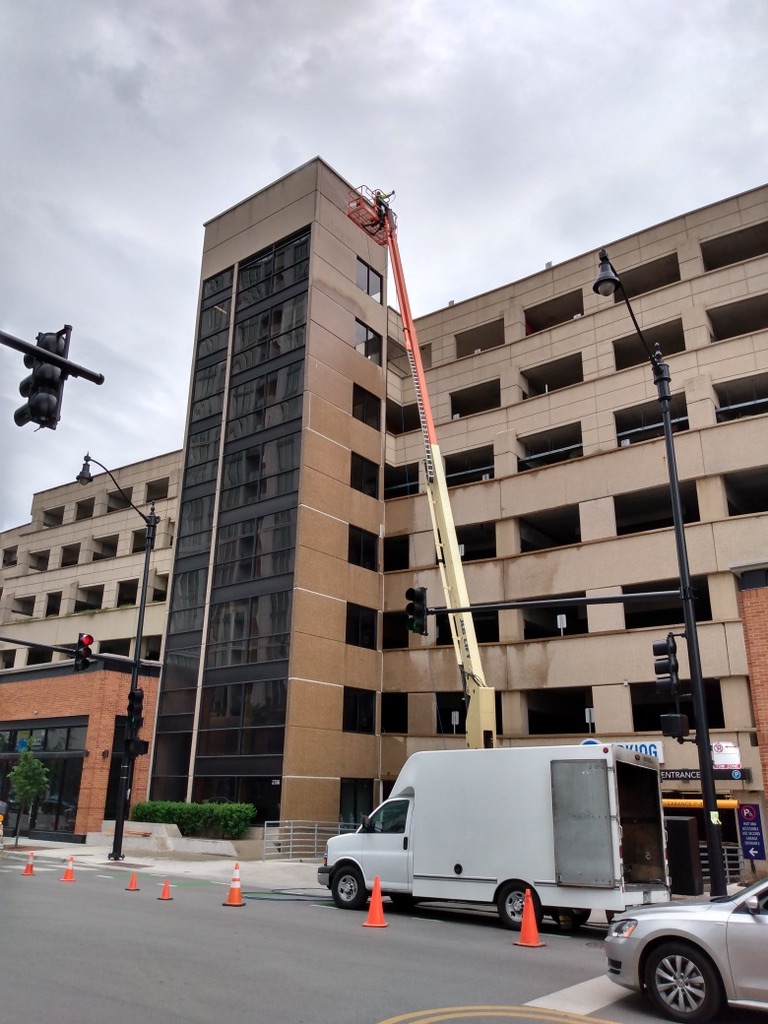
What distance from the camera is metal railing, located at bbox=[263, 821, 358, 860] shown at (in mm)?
28438

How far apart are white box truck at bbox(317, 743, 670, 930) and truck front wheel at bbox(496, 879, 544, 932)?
2 cm

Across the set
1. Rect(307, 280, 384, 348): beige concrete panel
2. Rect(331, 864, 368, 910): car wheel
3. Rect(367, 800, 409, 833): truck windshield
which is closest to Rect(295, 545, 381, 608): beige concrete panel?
Rect(307, 280, 384, 348): beige concrete panel

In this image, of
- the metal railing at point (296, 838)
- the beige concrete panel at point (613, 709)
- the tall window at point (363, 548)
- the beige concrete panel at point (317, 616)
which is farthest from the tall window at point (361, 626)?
the beige concrete panel at point (613, 709)

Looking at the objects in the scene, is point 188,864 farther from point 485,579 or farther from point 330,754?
point 485,579

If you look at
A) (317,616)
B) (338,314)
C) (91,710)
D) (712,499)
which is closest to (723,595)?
(712,499)

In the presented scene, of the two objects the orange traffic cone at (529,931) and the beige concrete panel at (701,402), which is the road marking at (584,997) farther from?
the beige concrete panel at (701,402)

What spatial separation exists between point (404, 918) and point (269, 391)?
25642 mm

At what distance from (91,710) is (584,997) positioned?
29755 mm

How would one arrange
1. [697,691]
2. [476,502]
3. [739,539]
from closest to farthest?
[697,691]
[739,539]
[476,502]

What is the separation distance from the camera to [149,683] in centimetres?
3681

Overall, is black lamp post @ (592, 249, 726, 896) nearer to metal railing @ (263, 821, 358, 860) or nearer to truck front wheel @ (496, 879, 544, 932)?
truck front wheel @ (496, 879, 544, 932)

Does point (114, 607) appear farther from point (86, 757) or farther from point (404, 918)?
point (404, 918)

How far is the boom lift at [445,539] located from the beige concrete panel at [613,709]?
14.7 ft

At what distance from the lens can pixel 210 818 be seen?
2927cm
